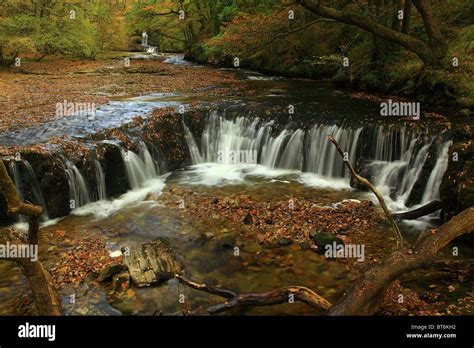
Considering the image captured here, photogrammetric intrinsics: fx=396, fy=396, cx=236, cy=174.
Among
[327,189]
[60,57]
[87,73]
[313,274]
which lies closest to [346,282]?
[313,274]

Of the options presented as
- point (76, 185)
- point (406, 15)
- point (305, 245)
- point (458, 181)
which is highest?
point (406, 15)

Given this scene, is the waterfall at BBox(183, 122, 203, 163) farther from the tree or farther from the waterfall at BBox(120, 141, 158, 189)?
the tree

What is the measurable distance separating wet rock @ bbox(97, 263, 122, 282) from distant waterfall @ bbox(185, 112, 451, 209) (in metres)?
6.88

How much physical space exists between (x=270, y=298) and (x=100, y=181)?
22.3 feet

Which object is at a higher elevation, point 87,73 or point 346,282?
point 87,73

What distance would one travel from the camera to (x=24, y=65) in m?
28.2

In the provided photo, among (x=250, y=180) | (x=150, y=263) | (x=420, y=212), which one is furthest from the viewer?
(x=250, y=180)

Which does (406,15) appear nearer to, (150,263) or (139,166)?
(139,166)

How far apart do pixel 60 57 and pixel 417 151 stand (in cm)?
3084

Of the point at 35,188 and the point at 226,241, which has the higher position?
the point at 35,188

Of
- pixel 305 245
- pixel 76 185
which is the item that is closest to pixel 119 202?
pixel 76 185

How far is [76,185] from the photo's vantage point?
33.1 ft

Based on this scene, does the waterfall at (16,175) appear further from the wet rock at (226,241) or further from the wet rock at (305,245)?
the wet rock at (305,245)
